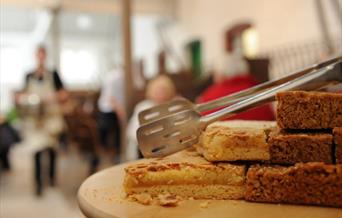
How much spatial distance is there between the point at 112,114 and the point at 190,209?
14.6ft

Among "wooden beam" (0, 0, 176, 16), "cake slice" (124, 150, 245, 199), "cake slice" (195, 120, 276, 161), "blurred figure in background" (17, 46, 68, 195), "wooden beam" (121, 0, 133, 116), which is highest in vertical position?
"wooden beam" (0, 0, 176, 16)

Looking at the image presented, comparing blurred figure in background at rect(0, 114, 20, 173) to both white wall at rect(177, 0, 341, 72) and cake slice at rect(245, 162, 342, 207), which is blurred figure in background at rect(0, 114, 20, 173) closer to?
white wall at rect(177, 0, 341, 72)

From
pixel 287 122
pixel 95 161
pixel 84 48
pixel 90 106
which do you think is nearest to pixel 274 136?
pixel 287 122

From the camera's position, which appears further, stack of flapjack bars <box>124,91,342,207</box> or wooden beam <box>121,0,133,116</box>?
wooden beam <box>121,0,133,116</box>

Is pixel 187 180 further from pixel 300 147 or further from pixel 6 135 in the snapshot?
pixel 6 135

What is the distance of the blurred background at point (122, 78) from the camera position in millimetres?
3054

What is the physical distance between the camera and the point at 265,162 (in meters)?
0.86

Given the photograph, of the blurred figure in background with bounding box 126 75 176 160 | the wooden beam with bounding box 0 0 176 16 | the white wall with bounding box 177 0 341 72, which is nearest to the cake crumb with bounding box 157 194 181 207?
the white wall with bounding box 177 0 341 72

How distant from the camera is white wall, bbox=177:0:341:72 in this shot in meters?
4.77

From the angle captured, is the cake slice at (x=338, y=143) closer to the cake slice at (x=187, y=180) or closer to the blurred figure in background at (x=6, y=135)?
the cake slice at (x=187, y=180)

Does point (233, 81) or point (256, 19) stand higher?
point (256, 19)

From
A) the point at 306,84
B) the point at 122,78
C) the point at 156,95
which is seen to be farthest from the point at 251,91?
the point at 122,78

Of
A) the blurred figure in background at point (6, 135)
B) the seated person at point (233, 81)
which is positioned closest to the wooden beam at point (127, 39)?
the seated person at point (233, 81)

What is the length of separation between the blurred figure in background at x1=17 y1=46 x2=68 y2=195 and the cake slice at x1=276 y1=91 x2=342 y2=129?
2735 millimetres
